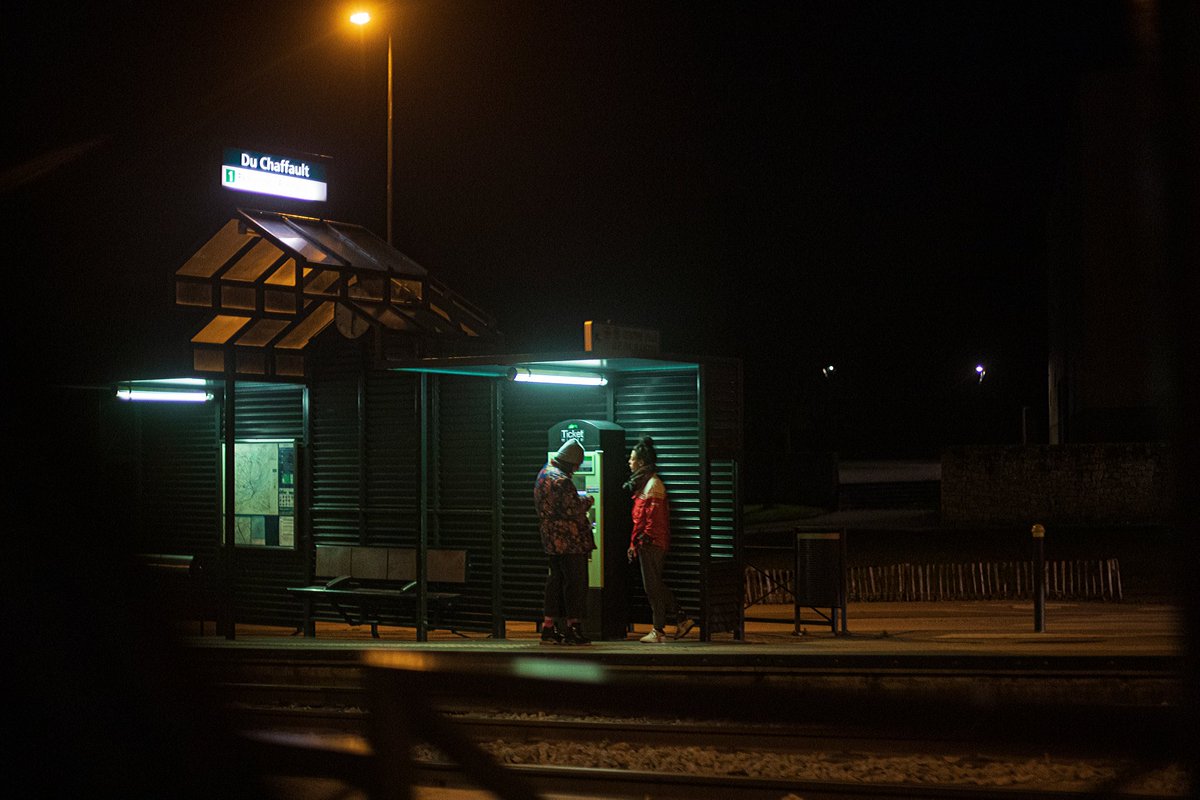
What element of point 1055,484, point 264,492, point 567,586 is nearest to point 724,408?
point 567,586

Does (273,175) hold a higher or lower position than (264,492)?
higher

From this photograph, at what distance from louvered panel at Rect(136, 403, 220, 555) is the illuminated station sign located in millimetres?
2771

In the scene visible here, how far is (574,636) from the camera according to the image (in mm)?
13062

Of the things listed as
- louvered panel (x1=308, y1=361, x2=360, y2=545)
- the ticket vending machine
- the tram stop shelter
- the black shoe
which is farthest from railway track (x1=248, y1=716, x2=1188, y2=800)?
louvered panel (x1=308, y1=361, x2=360, y2=545)

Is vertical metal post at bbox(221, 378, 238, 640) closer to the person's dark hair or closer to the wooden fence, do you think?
the person's dark hair

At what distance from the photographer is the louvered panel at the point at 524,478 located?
1430 cm

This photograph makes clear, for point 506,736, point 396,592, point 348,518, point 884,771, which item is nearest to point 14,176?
point 348,518

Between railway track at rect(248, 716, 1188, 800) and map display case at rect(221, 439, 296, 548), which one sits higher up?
map display case at rect(221, 439, 296, 548)

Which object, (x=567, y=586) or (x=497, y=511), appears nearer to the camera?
(x=567, y=586)

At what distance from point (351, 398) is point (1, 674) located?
1192 cm

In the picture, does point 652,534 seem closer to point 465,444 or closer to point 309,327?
point 465,444

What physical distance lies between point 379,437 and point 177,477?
328cm

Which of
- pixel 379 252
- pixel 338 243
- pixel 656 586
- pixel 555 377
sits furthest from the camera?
pixel 379 252

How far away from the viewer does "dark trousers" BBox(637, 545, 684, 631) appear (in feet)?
42.7
